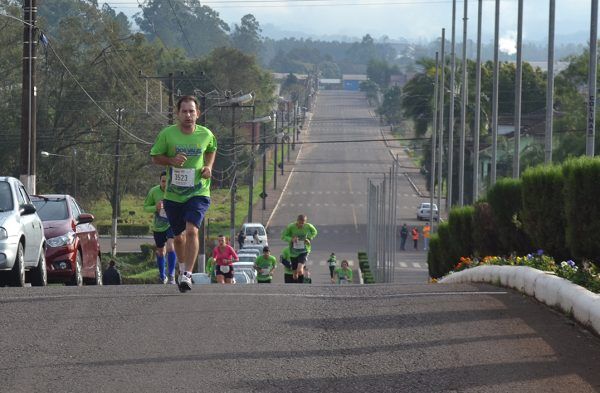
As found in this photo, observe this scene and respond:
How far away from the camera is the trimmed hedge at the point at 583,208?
13.8 meters

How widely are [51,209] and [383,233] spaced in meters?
29.6

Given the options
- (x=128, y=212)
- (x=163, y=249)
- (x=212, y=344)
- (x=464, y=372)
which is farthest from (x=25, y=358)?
(x=128, y=212)

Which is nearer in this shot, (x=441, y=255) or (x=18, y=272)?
(x=18, y=272)

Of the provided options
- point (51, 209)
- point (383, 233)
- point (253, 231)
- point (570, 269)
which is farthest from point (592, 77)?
point (253, 231)

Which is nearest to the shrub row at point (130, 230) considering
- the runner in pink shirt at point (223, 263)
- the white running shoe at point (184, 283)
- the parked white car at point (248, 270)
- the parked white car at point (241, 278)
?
the parked white car at point (248, 270)

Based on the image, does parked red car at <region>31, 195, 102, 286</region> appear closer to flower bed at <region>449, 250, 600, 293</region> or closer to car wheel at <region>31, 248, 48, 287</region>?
car wheel at <region>31, 248, 48, 287</region>

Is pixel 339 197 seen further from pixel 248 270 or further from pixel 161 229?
pixel 161 229

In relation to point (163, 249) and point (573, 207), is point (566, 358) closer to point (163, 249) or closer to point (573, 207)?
point (573, 207)

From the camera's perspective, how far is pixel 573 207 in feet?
46.1

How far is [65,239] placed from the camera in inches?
809

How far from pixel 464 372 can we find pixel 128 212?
83.7m

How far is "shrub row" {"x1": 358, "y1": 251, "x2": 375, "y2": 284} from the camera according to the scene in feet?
169

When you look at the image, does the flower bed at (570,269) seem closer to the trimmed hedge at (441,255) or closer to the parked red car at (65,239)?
the parked red car at (65,239)

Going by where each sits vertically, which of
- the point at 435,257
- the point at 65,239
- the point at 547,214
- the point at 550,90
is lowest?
the point at 435,257
